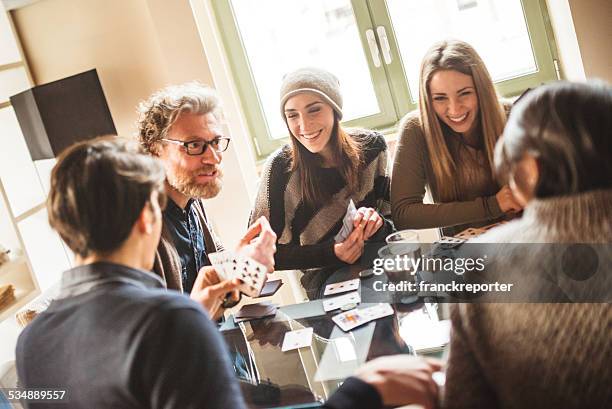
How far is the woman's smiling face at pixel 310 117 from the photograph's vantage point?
266 cm

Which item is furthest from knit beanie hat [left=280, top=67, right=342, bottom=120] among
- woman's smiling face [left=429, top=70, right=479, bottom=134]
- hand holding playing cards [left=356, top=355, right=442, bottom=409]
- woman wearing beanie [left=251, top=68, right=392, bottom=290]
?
hand holding playing cards [left=356, top=355, right=442, bottom=409]

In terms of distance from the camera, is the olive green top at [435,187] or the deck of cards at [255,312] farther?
the olive green top at [435,187]

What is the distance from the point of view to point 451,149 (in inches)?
94.3

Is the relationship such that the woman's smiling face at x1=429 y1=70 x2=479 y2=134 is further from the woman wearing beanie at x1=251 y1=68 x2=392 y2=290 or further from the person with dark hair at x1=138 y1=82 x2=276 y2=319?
the person with dark hair at x1=138 y1=82 x2=276 y2=319

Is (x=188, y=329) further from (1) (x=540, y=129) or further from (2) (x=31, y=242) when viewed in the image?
(2) (x=31, y=242)

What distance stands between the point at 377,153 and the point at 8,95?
2.15 meters

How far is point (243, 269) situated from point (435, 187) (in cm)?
99

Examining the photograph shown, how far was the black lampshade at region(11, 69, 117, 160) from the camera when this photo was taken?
314 centimetres

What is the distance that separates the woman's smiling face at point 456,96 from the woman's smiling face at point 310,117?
53cm

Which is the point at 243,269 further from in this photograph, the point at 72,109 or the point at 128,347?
the point at 72,109

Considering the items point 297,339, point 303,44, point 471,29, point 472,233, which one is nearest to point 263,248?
point 297,339

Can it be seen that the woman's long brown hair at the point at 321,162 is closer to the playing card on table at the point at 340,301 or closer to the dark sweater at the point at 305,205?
the dark sweater at the point at 305,205

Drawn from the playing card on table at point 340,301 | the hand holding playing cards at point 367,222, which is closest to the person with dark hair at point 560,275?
the playing card on table at point 340,301

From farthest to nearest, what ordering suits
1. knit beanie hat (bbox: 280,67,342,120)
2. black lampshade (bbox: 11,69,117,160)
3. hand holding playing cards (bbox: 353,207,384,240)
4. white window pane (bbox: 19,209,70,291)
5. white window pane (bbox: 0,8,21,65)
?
white window pane (bbox: 0,8,21,65)
white window pane (bbox: 19,209,70,291)
black lampshade (bbox: 11,69,117,160)
knit beanie hat (bbox: 280,67,342,120)
hand holding playing cards (bbox: 353,207,384,240)
